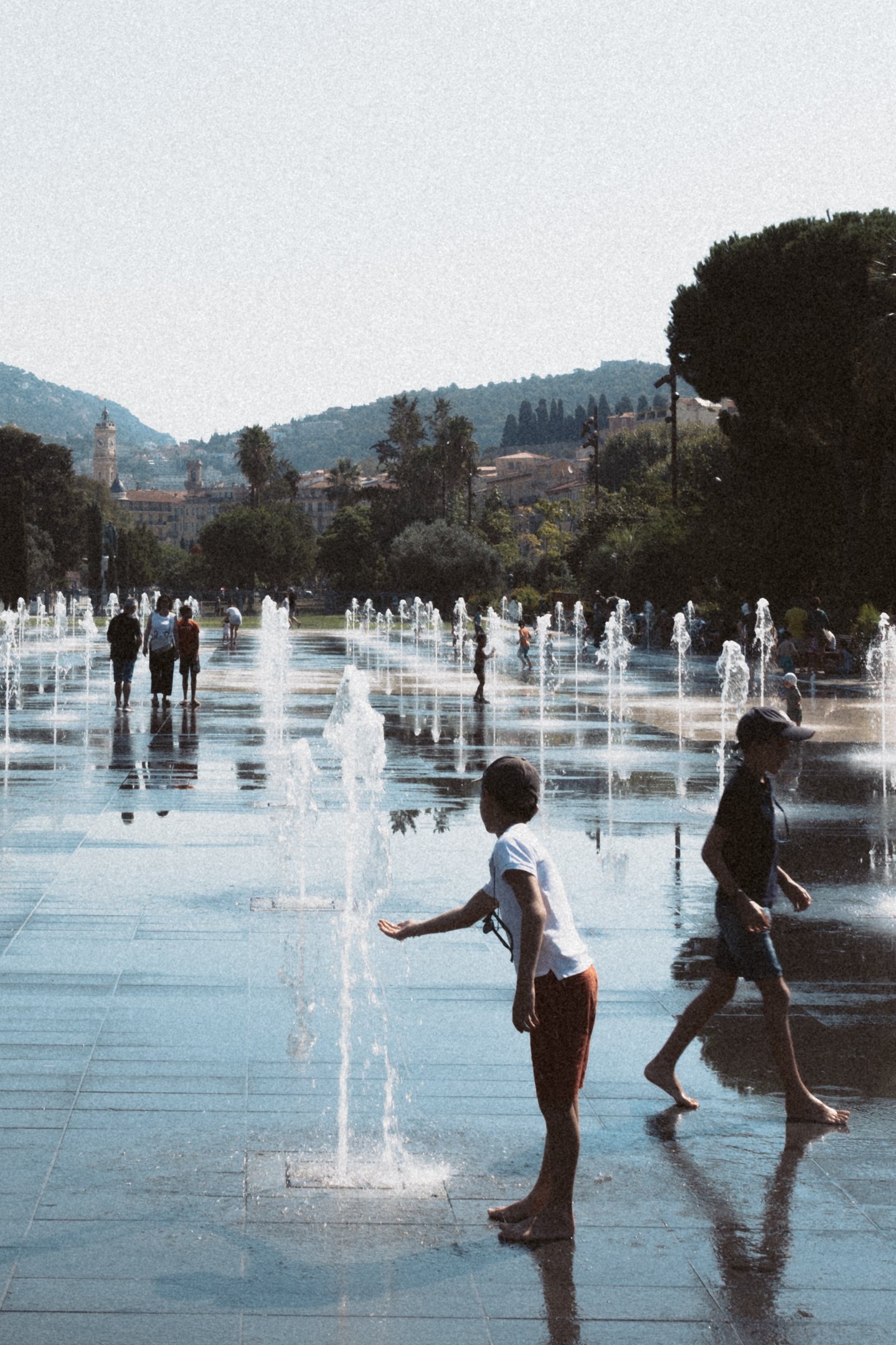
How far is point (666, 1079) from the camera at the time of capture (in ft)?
18.9

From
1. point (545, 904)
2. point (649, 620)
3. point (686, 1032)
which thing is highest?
point (649, 620)

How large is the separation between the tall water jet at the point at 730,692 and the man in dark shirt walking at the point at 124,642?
7686 millimetres

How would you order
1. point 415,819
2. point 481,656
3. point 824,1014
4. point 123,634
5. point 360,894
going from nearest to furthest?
point 824,1014 < point 360,894 < point 415,819 < point 123,634 < point 481,656

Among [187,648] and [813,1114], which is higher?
[187,648]

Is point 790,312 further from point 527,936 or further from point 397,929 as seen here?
point 527,936

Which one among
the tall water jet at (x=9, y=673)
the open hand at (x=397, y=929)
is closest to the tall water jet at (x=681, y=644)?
the tall water jet at (x=9, y=673)

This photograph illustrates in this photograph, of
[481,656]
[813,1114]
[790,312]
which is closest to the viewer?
[813,1114]

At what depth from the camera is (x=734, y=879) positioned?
569cm

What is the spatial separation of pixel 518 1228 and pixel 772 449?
39.0m

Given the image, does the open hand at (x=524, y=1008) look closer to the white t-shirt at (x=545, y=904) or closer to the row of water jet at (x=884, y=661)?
the white t-shirt at (x=545, y=904)

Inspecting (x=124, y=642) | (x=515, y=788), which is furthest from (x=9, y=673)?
(x=515, y=788)

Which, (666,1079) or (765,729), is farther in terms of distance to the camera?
(666,1079)

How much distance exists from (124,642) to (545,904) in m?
18.3

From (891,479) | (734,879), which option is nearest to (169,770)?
(734,879)
